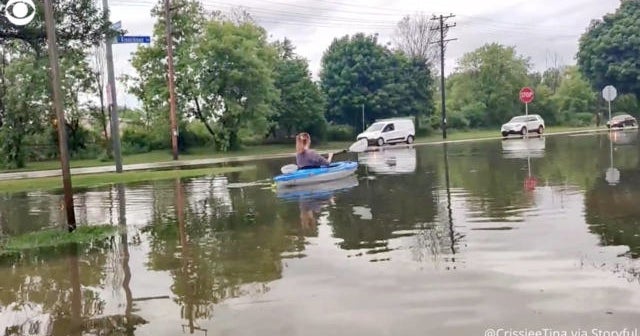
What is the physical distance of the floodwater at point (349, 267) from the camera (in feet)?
20.0

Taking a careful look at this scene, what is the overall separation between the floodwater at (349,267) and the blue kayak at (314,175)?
2437mm

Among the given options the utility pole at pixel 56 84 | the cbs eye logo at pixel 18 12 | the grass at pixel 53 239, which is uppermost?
the cbs eye logo at pixel 18 12

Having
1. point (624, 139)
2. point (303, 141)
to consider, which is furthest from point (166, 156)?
point (624, 139)

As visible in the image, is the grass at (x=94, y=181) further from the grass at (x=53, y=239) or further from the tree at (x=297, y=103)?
the tree at (x=297, y=103)

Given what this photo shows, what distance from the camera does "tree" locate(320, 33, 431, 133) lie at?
5331 centimetres

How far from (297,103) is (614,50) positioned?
3445 cm

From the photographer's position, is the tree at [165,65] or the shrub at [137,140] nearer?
the tree at [165,65]

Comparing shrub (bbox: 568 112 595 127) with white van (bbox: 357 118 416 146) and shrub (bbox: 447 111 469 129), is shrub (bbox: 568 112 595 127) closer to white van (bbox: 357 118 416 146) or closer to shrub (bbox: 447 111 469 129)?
shrub (bbox: 447 111 469 129)

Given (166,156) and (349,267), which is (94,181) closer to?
(166,156)

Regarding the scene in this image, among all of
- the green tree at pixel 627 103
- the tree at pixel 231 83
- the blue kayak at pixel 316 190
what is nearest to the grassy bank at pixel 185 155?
the tree at pixel 231 83

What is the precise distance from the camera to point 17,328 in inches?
249

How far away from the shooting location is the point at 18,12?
16047 millimetres

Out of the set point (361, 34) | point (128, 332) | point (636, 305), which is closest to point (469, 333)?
point (636, 305)

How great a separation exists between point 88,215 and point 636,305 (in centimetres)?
1169
